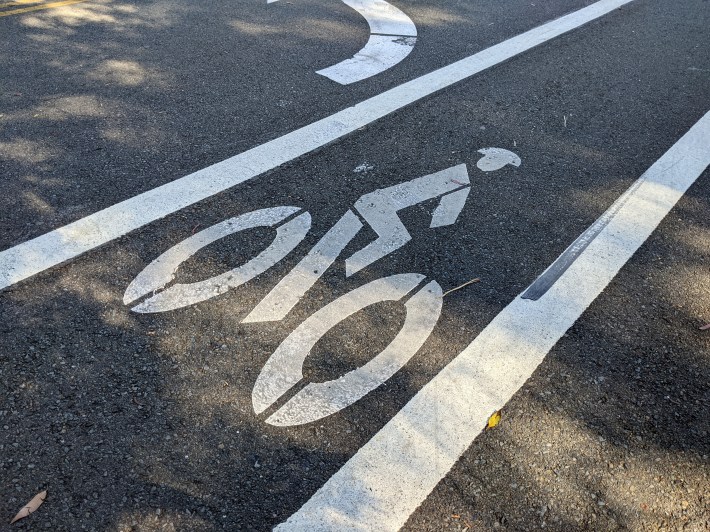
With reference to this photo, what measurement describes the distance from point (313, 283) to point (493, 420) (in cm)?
123

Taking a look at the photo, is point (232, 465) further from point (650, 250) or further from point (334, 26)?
point (334, 26)

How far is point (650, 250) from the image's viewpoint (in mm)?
4129

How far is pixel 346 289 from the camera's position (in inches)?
144

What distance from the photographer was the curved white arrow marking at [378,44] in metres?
6.12

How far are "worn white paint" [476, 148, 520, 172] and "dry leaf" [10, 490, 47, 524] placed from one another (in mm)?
3450

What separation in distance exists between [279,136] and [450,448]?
2.95m

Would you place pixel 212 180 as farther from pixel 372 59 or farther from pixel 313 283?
pixel 372 59

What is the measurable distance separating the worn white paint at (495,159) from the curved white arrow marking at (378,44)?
5.17 feet

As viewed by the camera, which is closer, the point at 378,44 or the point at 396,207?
the point at 396,207

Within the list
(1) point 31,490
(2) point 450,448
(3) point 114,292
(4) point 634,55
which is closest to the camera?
(1) point 31,490

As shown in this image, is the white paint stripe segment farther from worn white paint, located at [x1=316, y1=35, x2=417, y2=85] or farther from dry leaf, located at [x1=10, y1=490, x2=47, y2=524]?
dry leaf, located at [x1=10, y1=490, x2=47, y2=524]

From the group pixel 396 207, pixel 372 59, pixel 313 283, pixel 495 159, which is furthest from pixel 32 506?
pixel 372 59

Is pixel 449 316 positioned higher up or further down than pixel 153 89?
further down

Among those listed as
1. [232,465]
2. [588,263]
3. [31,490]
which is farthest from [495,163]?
[31,490]
